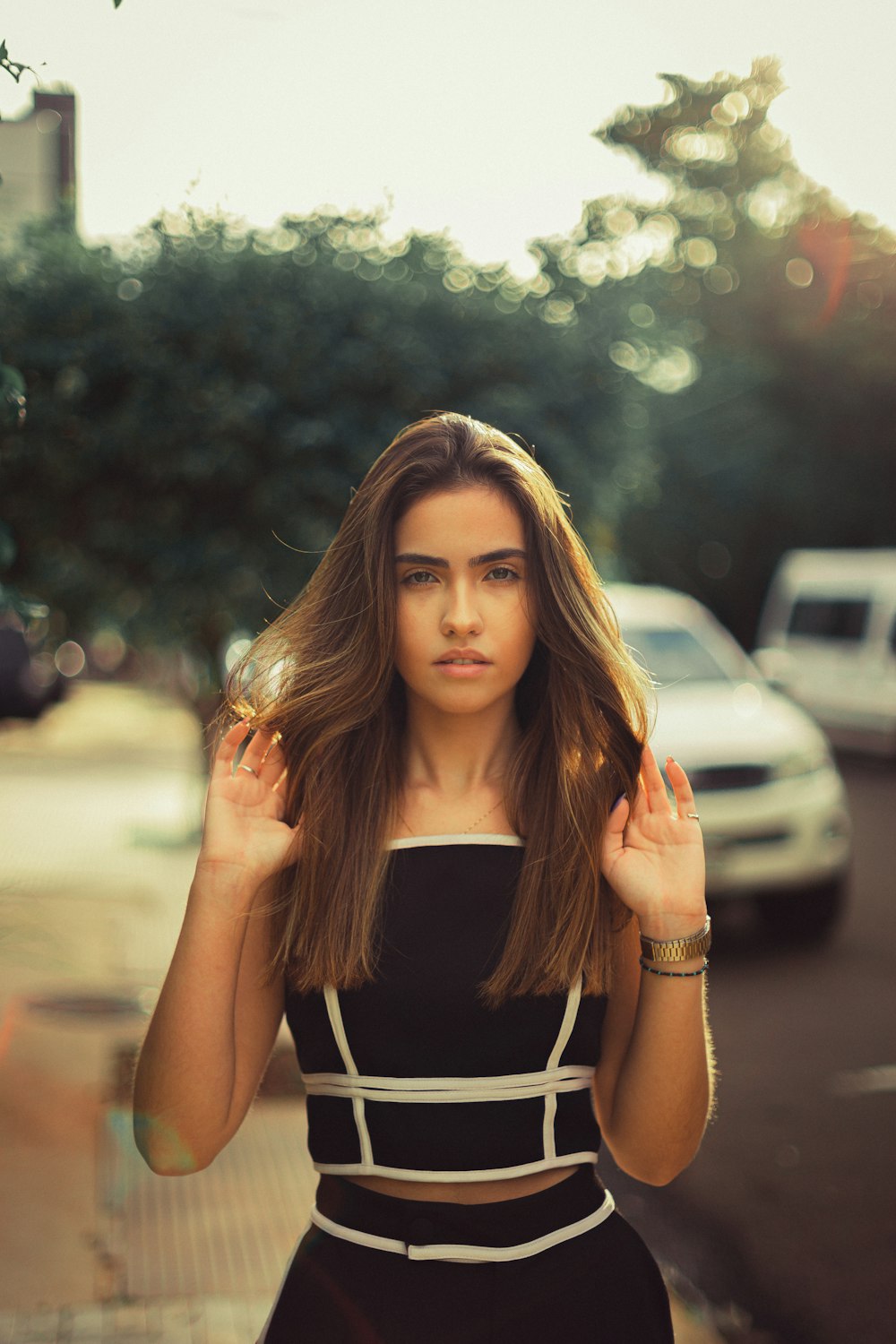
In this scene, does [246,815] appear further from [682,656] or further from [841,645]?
[841,645]

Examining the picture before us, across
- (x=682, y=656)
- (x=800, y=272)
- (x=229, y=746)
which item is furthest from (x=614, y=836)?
(x=800, y=272)

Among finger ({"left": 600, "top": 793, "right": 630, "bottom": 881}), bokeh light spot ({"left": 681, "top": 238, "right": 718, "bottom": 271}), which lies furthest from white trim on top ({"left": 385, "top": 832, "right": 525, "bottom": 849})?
bokeh light spot ({"left": 681, "top": 238, "right": 718, "bottom": 271})

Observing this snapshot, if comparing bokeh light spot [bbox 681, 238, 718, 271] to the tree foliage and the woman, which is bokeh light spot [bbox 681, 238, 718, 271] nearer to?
the tree foliage

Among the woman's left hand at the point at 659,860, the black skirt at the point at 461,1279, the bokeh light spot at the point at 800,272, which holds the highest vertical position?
the bokeh light spot at the point at 800,272

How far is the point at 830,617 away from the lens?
20328 millimetres

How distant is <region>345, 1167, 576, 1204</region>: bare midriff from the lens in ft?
5.30

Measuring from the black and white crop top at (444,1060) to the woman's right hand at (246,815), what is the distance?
16 centimetres

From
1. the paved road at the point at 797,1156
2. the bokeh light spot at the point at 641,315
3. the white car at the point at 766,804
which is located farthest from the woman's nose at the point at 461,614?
the bokeh light spot at the point at 641,315

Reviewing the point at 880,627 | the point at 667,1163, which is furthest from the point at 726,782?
the point at 880,627

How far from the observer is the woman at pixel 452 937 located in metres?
1.60

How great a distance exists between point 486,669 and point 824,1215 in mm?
3458

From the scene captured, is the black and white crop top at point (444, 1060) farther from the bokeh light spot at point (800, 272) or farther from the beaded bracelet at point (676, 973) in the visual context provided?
the bokeh light spot at point (800, 272)

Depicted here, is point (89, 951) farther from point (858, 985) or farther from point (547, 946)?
point (547, 946)

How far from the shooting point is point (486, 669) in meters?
1.74
